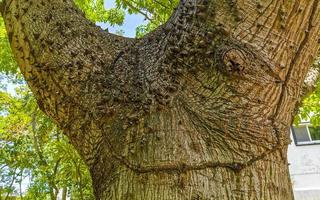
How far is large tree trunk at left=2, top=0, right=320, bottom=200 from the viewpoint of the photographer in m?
1.15

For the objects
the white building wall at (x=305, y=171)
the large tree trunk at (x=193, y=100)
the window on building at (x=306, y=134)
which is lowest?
the large tree trunk at (x=193, y=100)

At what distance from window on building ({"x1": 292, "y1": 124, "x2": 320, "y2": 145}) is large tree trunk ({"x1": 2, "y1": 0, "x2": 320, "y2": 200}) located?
10.8m

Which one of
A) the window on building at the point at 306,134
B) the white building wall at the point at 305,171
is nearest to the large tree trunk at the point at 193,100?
the white building wall at the point at 305,171

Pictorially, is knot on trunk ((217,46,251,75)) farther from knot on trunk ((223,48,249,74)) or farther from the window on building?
the window on building

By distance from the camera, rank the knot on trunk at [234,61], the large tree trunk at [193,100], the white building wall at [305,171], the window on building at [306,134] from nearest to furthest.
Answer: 1. the large tree trunk at [193,100]
2. the knot on trunk at [234,61]
3. the white building wall at [305,171]
4. the window on building at [306,134]

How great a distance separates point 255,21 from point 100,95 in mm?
724

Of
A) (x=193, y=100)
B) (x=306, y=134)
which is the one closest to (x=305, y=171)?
(x=306, y=134)

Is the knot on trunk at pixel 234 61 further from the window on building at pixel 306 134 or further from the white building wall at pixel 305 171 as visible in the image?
the window on building at pixel 306 134

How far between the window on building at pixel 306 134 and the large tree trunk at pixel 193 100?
1083 cm

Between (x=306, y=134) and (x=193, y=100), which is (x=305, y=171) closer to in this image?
(x=306, y=134)

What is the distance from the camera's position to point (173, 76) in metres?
1.38

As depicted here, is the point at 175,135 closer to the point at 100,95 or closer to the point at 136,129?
the point at 136,129

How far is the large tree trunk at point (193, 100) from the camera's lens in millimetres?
1150

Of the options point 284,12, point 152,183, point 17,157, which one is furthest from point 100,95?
point 17,157
